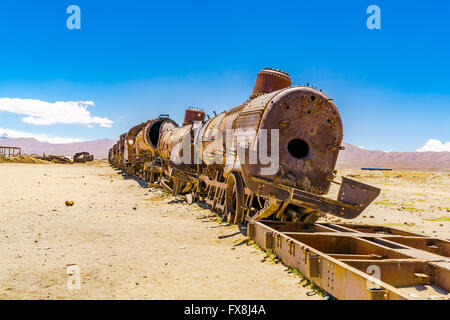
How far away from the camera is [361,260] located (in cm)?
379

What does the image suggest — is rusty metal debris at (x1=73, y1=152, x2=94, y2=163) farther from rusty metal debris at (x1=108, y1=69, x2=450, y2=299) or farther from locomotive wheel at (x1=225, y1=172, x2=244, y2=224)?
locomotive wheel at (x1=225, y1=172, x2=244, y2=224)

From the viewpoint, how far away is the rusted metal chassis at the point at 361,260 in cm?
302

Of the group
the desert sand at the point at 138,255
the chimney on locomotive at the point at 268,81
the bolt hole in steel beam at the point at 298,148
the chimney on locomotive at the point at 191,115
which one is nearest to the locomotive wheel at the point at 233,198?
the desert sand at the point at 138,255

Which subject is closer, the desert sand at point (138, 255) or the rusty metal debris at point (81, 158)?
the desert sand at point (138, 255)

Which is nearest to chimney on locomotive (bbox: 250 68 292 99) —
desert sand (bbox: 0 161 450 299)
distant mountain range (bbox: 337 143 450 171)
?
desert sand (bbox: 0 161 450 299)

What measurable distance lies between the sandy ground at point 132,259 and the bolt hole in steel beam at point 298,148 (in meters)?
2.02

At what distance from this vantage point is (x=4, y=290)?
3807 millimetres

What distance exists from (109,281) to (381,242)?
13.1 ft

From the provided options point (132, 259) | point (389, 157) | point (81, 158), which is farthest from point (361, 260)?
point (389, 157)

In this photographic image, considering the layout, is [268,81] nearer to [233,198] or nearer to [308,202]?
[233,198]

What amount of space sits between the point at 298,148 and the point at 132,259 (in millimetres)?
3793

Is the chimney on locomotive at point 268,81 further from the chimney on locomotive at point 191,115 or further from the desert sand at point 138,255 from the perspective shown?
the chimney on locomotive at point 191,115
